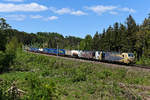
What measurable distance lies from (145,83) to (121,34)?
154ft

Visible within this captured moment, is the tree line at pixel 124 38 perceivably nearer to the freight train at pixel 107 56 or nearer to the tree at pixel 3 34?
the tree at pixel 3 34

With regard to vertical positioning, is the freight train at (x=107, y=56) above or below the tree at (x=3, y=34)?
below

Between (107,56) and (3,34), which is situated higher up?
(3,34)

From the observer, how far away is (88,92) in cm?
1524

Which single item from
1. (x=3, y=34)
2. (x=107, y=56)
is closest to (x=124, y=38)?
(x=107, y=56)

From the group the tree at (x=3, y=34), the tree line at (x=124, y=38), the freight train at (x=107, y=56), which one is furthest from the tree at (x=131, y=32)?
the tree at (x=3, y=34)

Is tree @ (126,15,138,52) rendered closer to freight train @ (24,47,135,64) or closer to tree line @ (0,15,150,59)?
tree line @ (0,15,150,59)

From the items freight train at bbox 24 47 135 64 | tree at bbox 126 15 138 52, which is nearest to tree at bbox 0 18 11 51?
freight train at bbox 24 47 135 64

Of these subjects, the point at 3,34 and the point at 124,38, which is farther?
the point at 124,38

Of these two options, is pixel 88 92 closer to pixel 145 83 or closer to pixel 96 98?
pixel 96 98

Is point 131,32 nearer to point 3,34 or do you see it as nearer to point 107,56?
point 107,56

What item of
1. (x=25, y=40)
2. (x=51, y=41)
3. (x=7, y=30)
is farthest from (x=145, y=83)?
(x=25, y=40)

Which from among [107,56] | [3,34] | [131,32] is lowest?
[107,56]

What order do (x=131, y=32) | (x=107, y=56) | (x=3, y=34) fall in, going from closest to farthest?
(x=3, y=34), (x=107, y=56), (x=131, y=32)
